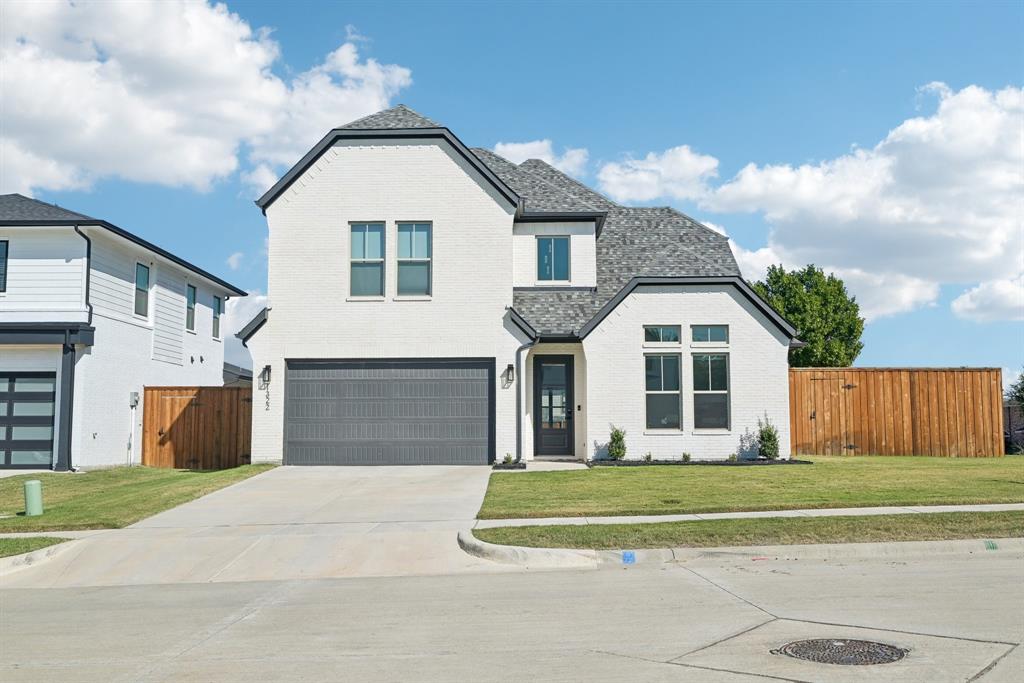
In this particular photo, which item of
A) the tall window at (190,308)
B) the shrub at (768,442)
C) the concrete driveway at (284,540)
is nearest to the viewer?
the concrete driveway at (284,540)

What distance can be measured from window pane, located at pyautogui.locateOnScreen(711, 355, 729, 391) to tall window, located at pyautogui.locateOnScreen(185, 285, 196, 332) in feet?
58.4

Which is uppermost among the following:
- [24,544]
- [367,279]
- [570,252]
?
[570,252]

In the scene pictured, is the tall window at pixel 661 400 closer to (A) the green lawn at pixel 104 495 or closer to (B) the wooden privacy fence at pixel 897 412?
(B) the wooden privacy fence at pixel 897 412

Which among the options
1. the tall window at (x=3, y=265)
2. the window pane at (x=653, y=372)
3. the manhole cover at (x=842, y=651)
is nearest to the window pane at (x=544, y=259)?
the window pane at (x=653, y=372)

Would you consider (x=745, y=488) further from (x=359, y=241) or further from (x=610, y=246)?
(x=359, y=241)

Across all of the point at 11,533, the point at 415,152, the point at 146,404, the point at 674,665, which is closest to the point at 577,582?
the point at 674,665

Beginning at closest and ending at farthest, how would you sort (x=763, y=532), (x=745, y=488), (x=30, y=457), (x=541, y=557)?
1. (x=541, y=557)
2. (x=763, y=532)
3. (x=745, y=488)
4. (x=30, y=457)

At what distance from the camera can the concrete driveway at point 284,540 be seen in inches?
424

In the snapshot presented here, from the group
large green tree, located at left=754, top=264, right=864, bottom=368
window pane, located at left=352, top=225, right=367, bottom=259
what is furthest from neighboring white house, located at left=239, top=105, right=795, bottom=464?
large green tree, located at left=754, top=264, right=864, bottom=368

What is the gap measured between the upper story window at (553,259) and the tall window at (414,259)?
3109 mm

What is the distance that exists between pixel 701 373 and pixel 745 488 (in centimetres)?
557

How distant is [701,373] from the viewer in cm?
2064

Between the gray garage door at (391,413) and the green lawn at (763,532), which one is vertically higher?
the gray garage door at (391,413)

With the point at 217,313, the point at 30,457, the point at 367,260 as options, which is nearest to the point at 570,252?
the point at 367,260
